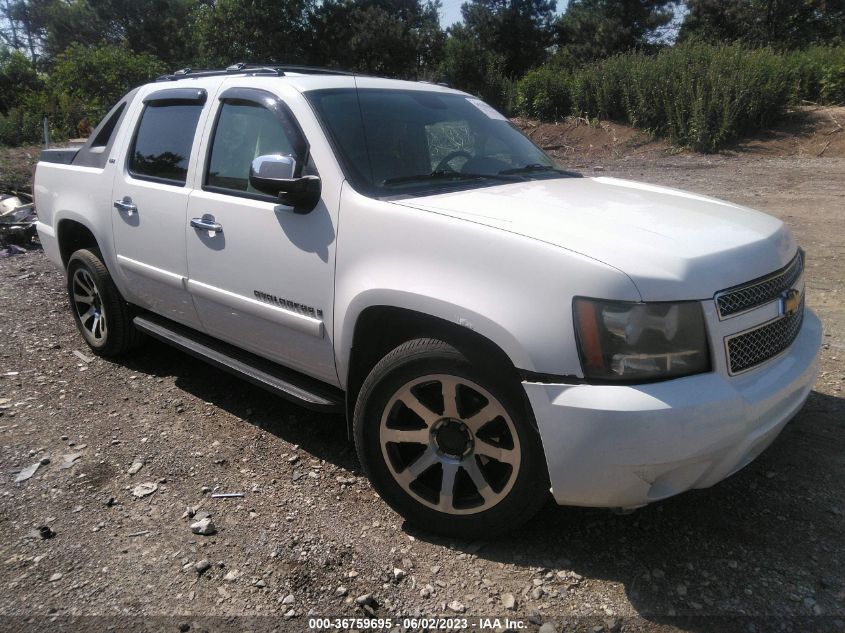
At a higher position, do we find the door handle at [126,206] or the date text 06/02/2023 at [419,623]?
the door handle at [126,206]

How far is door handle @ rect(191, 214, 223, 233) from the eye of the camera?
3438mm

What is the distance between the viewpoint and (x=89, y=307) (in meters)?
4.97

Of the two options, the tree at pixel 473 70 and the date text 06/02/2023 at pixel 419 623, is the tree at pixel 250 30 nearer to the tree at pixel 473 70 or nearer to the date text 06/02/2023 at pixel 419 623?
the tree at pixel 473 70

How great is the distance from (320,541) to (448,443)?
27.2 inches

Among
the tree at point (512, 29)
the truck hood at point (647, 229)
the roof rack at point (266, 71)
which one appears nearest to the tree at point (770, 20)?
the tree at point (512, 29)

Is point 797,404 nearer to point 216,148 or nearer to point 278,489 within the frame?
point 278,489

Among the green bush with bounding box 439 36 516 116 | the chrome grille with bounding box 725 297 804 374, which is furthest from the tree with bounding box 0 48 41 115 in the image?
the chrome grille with bounding box 725 297 804 374

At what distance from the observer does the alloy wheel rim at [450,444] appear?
2592mm

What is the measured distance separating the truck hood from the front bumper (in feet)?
1.11

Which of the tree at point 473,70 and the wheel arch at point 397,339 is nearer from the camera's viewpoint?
the wheel arch at point 397,339

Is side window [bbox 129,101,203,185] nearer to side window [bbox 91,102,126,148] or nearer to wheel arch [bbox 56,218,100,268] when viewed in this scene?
side window [bbox 91,102,126,148]

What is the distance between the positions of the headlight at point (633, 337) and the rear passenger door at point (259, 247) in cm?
118

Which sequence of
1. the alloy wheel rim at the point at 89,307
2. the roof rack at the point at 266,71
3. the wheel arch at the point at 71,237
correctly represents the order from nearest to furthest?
the roof rack at the point at 266,71, the alloy wheel rim at the point at 89,307, the wheel arch at the point at 71,237

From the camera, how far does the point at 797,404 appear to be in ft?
8.88
